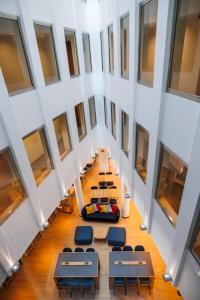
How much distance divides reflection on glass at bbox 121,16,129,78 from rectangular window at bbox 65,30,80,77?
99.4 inches

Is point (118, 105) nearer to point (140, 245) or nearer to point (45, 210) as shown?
point (45, 210)

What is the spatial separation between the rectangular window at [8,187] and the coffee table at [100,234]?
6932 millimetres

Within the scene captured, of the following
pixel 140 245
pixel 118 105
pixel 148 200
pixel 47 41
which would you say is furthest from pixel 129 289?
pixel 47 41

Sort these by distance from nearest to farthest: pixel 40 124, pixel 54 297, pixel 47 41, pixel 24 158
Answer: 1. pixel 24 158
2. pixel 40 124
3. pixel 47 41
4. pixel 54 297

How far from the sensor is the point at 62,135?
8406 mm

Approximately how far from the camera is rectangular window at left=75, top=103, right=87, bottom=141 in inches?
376

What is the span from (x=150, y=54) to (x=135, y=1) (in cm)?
149

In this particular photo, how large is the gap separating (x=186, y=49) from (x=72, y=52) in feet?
20.4

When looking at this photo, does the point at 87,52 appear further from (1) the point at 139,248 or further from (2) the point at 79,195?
(1) the point at 139,248

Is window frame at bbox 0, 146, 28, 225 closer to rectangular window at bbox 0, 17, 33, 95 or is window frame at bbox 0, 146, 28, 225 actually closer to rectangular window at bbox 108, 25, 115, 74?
rectangular window at bbox 0, 17, 33, 95

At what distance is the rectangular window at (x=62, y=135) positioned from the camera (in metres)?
7.90

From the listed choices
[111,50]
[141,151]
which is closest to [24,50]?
[111,50]

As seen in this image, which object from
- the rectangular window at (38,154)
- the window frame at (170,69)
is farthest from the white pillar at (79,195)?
the window frame at (170,69)

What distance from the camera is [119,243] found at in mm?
10914
